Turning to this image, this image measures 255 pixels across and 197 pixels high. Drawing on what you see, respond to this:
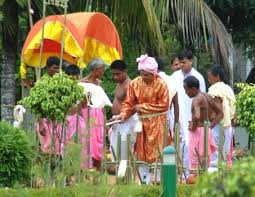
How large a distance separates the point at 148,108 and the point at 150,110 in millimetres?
33

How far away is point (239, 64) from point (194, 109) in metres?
12.2

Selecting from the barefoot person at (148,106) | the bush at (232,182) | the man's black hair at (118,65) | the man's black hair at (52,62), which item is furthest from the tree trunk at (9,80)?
the bush at (232,182)

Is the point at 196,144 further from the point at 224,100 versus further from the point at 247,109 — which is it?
the point at 247,109

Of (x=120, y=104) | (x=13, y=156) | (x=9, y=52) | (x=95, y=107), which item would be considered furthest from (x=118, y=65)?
(x=9, y=52)

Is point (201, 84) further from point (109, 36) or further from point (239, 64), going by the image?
point (239, 64)

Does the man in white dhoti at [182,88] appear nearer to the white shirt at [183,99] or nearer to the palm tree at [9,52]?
the white shirt at [183,99]

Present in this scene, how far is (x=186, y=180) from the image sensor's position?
9461 millimetres

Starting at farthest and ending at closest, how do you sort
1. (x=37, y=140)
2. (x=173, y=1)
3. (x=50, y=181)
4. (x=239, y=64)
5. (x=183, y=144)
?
(x=239, y=64), (x=173, y=1), (x=183, y=144), (x=37, y=140), (x=50, y=181)

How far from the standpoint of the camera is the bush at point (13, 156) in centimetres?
862

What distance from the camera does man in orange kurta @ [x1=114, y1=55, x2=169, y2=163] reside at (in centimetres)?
1033

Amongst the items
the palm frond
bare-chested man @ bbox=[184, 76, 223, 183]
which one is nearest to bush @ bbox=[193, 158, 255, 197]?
bare-chested man @ bbox=[184, 76, 223, 183]

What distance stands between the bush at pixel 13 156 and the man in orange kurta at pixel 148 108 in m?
1.85

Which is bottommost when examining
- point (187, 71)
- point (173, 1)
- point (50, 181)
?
point (50, 181)

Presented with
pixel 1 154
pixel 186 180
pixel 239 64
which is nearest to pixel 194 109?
pixel 186 180
